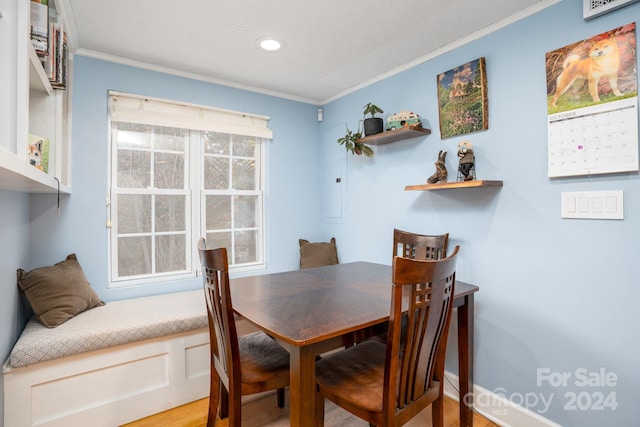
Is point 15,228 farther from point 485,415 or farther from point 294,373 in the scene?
point 485,415

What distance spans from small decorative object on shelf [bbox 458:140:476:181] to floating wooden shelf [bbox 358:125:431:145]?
0.34m

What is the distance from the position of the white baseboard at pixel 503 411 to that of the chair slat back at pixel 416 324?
950 mm

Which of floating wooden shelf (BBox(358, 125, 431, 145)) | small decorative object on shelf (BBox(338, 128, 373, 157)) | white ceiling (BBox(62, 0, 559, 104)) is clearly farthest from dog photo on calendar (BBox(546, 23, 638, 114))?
small decorative object on shelf (BBox(338, 128, 373, 157))

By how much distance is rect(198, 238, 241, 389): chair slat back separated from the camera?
130cm

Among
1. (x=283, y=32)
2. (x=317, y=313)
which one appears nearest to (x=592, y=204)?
(x=317, y=313)

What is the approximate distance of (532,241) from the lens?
183 cm

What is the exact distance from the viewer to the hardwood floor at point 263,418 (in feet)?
6.19

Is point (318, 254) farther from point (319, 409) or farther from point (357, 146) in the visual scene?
point (319, 409)

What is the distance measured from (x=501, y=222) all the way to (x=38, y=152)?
102 inches

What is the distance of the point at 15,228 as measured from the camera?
179 centimetres

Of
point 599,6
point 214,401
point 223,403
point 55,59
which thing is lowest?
point 223,403

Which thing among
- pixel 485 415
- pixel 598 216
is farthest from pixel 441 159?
pixel 485 415

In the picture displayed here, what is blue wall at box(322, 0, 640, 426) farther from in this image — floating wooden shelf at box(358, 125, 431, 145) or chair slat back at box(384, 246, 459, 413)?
chair slat back at box(384, 246, 459, 413)

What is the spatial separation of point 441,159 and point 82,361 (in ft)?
8.37
